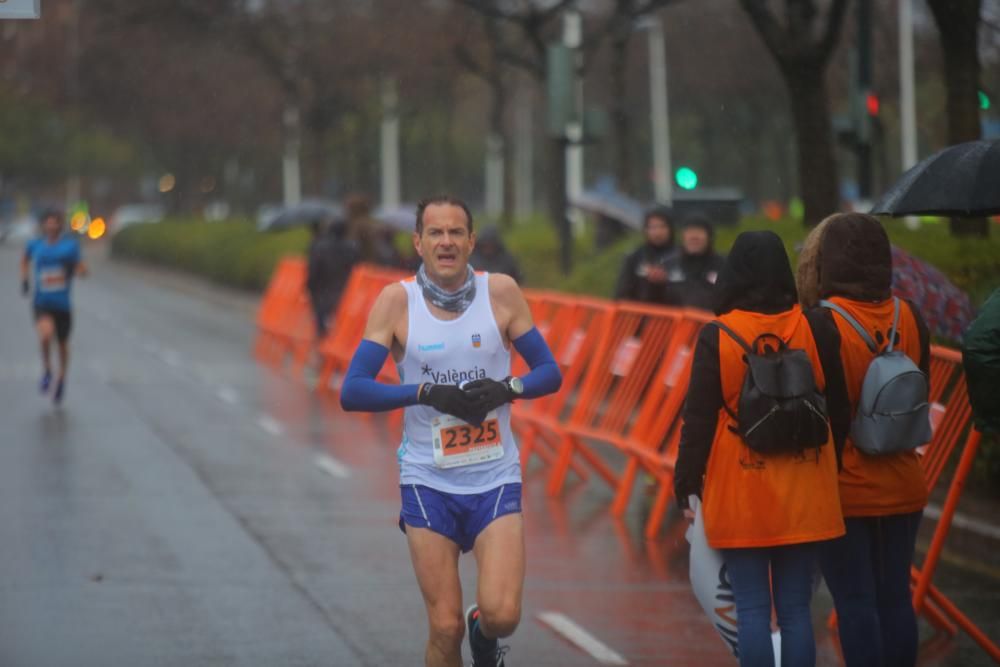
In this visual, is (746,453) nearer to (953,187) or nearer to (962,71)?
(953,187)

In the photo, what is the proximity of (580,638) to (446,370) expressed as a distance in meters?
2.31

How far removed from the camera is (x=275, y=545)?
10375 millimetres

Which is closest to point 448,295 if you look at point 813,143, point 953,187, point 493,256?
point 953,187

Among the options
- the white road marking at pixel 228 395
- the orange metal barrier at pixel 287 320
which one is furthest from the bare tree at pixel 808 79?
the orange metal barrier at pixel 287 320

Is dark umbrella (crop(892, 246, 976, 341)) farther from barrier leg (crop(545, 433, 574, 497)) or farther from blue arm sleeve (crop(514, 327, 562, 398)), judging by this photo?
barrier leg (crop(545, 433, 574, 497))

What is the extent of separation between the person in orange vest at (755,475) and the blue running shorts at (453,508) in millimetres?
629

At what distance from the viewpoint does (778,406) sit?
570 centimetres

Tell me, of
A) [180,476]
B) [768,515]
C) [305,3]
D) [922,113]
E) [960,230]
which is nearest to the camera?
[768,515]

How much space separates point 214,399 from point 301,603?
1021 cm

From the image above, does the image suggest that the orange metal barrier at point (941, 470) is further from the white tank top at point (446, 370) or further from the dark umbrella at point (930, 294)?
the white tank top at point (446, 370)

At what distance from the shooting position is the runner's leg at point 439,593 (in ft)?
19.7

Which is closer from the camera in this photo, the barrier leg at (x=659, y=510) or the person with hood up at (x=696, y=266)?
the barrier leg at (x=659, y=510)

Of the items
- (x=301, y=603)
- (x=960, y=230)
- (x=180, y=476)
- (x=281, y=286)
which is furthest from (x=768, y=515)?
(x=281, y=286)

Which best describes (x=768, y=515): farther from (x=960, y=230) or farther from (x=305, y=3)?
(x=305, y=3)
